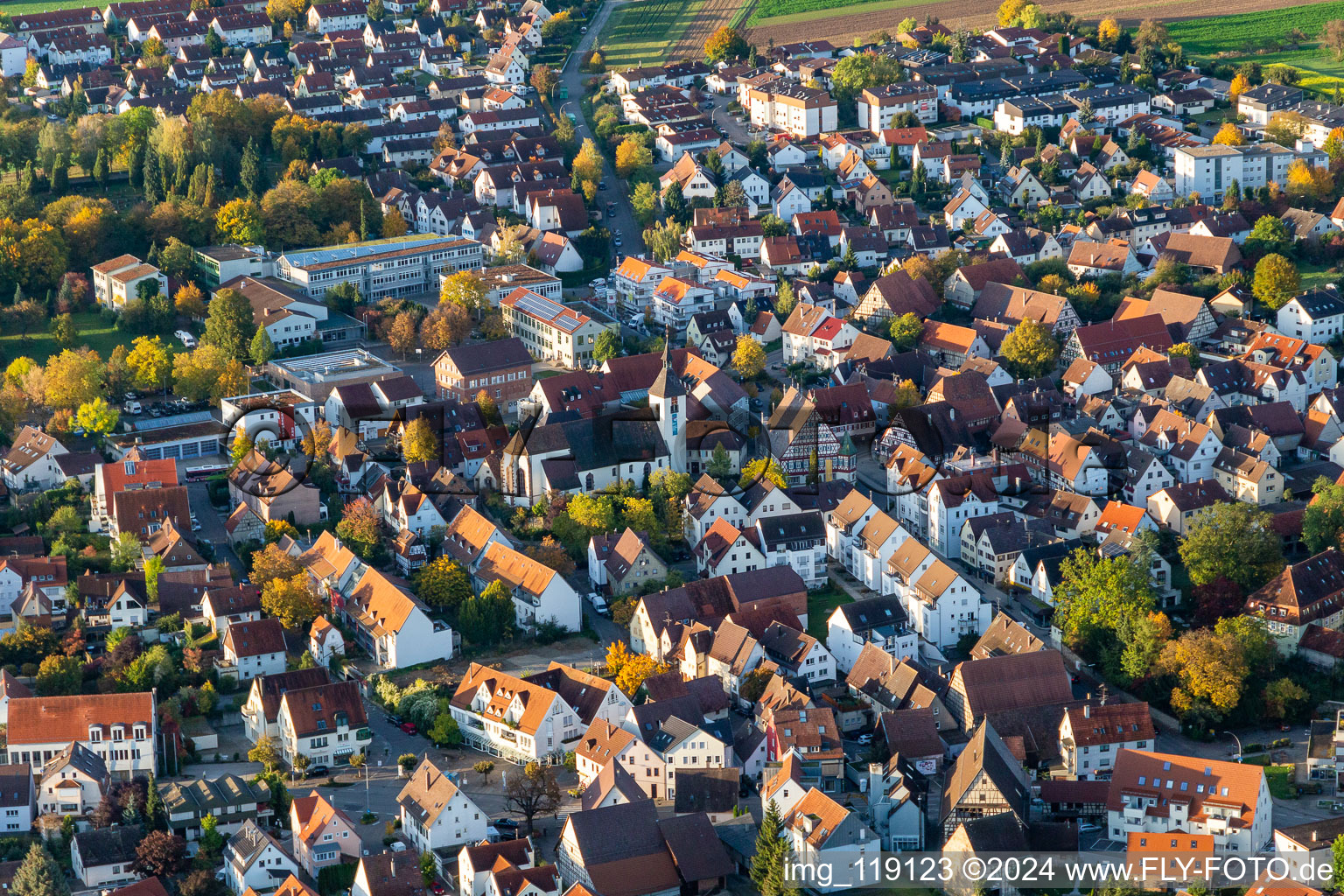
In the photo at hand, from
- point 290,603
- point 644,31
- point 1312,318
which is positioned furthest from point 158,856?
point 644,31

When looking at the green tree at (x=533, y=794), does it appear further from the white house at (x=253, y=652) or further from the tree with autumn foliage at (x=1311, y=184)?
the tree with autumn foliage at (x=1311, y=184)

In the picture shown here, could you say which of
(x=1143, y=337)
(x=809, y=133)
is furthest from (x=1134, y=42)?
(x=1143, y=337)

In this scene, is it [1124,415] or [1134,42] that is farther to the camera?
[1134,42]

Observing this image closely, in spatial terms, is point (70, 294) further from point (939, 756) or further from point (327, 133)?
point (939, 756)

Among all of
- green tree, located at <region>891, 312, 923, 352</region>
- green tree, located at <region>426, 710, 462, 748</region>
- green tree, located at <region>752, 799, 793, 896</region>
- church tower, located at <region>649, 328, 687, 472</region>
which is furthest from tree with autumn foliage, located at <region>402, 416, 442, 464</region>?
green tree, located at <region>752, 799, 793, 896</region>

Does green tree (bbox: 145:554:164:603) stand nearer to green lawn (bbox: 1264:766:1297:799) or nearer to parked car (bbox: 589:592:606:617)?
parked car (bbox: 589:592:606:617)

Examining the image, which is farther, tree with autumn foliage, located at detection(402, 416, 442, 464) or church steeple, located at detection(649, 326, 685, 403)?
church steeple, located at detection(649, 326, 685, 403)

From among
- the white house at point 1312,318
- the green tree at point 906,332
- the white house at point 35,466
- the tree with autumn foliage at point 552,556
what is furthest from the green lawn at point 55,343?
the white house at point 1312,318
